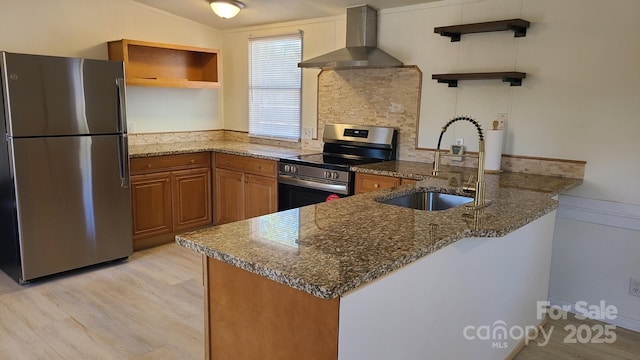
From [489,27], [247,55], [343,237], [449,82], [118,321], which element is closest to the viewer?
[343,237]

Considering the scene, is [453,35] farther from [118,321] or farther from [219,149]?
[118,321]

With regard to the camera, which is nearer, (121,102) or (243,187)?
(121,102)

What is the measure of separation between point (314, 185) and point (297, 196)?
279 mm

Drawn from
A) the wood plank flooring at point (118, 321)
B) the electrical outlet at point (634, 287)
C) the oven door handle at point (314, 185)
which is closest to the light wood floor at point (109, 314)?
the wood plank flooring at point (118, 321)

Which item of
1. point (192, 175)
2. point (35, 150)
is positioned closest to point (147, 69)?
point (192, 175)

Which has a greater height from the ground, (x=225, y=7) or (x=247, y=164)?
(x=225, y=7)

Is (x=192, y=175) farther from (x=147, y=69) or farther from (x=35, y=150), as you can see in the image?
(x=35, y=150)

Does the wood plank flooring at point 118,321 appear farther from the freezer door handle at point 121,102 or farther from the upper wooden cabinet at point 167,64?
the upper wooden cabinet at point 167,64

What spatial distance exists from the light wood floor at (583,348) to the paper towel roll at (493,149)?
1.12 metres

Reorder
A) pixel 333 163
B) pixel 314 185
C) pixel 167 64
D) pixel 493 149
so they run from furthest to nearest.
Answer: pixel 167 64 → pixel 314 185 → pixel 333 163 → pixel 493 149

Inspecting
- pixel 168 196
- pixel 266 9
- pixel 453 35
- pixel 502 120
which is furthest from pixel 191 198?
pixel 502 120

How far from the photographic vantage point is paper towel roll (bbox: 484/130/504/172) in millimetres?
3297

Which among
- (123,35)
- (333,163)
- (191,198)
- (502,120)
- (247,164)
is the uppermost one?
(123,35)

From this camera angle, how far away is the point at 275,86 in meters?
4.95
